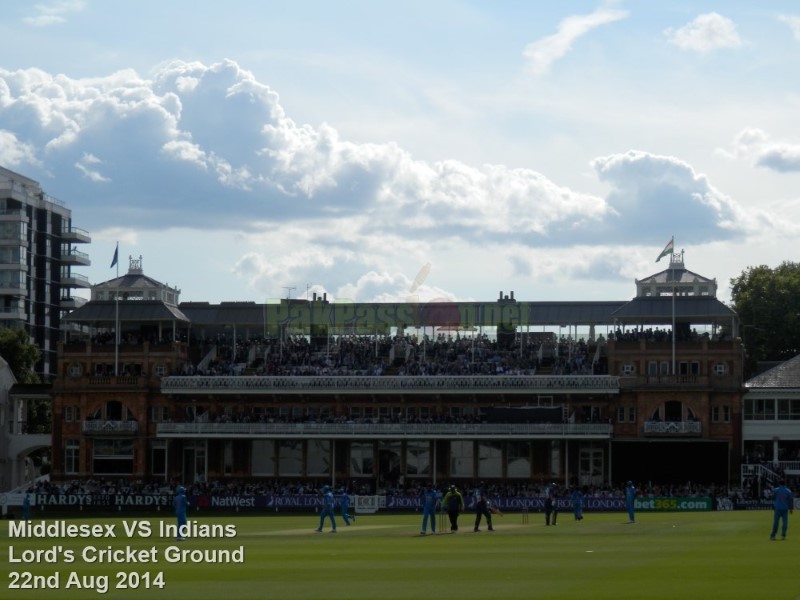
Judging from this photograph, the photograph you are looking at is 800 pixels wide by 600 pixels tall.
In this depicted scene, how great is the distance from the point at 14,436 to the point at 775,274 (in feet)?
198

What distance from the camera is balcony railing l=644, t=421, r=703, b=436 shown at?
93750mm

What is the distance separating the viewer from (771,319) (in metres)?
118

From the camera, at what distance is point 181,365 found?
103562 millimetres

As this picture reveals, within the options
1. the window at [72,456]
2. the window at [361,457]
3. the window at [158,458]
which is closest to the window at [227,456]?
the window at [158,458]

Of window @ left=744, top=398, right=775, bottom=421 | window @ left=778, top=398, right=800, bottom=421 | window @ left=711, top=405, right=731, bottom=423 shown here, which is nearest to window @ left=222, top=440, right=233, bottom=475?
window @ left=711, top=405, right=731, bottom=423

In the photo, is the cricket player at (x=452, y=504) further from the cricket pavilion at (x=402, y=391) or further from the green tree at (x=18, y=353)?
the green tree at (x=18, y=353)

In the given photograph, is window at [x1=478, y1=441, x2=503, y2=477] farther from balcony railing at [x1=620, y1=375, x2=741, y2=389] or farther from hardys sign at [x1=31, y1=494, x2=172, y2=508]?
hardys sign at [x1=31, y1=494, x2=172, y2=508]

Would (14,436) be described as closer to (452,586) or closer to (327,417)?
(327,417)

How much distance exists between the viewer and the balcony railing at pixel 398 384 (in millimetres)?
95875

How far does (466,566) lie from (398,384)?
201 feet

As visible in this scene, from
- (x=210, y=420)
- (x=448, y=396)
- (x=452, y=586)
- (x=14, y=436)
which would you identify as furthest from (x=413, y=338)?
(x=452, y=586)

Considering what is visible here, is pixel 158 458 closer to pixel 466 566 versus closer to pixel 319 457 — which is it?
pixel 319 457

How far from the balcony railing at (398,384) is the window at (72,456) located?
7086 mm

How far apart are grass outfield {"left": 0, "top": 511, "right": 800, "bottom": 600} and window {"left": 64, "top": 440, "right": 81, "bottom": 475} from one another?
45.3m
